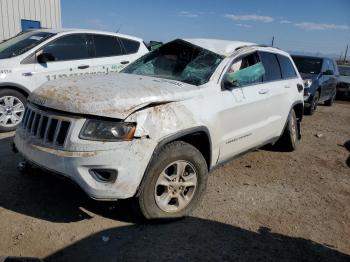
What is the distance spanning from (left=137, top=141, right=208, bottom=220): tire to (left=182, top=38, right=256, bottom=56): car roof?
135 centimetres

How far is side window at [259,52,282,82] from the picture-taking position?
5092mm

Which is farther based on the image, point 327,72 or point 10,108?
point 327,72

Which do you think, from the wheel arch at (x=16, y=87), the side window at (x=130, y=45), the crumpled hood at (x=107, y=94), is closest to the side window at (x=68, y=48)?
the wheel arch at (x=16, y=87)

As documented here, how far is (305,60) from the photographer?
1163 cm

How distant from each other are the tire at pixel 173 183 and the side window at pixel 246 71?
1043 millimetres

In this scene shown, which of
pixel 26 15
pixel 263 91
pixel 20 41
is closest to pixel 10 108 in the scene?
pixel 20 41

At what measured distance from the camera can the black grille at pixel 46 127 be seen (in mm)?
3191

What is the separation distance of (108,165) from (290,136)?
12.6 feet

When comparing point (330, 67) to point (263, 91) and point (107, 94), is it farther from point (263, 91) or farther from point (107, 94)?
point (107, 94)

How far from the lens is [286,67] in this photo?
5.87m

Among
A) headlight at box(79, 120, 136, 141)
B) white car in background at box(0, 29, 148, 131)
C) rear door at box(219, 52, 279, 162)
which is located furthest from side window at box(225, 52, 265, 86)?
white car in background at box(0, 29, 148, 131)

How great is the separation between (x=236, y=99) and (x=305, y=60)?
327 inches

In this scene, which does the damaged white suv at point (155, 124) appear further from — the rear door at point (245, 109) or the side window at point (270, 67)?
the side window at point (270, 67)

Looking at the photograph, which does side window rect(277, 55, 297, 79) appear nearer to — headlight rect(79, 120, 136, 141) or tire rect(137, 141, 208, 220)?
tire rect(137, 141, 208, 220)
